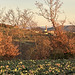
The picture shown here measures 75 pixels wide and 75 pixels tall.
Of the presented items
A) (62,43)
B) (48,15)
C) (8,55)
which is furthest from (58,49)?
(48,15)

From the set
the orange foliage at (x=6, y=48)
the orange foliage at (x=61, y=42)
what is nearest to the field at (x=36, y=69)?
the orange foliage at (x=6, y=48)

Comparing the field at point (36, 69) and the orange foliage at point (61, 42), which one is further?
the orange foliage at point (61, 42)

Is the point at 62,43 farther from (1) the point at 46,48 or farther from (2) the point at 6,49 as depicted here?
(2) the point at 6,49

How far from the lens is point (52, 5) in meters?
26.3

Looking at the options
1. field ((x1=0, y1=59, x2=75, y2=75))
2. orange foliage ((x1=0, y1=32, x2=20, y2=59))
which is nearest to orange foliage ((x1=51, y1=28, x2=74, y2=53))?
orange foliage ((x1=0, y1=32, x2=20, y2=59))

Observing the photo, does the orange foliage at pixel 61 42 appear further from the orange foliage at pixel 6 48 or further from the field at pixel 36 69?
the field at pixel 36 69

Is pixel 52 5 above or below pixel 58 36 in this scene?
above

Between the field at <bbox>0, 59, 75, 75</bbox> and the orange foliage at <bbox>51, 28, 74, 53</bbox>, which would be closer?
the field at <bbox>0, 59, 75, 75</bbox>

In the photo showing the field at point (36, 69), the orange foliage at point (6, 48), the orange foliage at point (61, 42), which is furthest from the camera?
the orange foliage at point (61, 42)

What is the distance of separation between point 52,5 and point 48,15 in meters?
1.95

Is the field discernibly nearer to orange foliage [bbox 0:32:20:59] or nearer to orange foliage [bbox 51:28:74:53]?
orange foliage [bbox 0:32:20:59]

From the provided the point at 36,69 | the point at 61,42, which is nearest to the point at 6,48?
the point at 61,42

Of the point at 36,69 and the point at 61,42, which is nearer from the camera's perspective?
the point at 36,69

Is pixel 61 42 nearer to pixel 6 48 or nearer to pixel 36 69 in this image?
pixel 6 48
